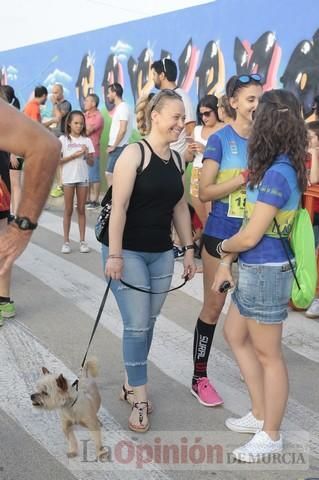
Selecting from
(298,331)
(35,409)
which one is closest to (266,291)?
(35,409)

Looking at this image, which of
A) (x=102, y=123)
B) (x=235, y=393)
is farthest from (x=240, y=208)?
(x=102, y=123)

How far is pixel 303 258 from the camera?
10.3 ft

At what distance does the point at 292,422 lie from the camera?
384cm

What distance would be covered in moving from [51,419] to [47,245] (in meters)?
4.97

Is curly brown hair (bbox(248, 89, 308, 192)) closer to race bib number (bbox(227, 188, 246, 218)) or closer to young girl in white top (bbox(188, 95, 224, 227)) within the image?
race bib number (bbox(227, 188, 246, 218))

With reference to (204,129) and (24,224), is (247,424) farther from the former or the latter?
(204,129)

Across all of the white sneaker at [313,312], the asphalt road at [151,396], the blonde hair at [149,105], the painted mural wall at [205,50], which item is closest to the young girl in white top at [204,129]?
→ the asphalt road at [151,396]

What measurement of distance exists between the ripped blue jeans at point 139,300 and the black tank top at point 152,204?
7 centimetres

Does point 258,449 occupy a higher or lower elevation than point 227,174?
lower

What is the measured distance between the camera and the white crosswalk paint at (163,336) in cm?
400

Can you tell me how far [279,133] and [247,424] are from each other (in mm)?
1815

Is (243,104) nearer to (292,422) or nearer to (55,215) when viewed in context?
(292,422)

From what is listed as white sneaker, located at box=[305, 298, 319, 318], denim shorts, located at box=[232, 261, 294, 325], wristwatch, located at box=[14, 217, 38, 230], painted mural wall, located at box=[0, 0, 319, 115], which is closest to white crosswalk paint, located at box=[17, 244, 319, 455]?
denim shorts, located at box=[232, 261, 294, 325]

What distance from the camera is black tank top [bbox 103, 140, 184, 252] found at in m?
3.51
